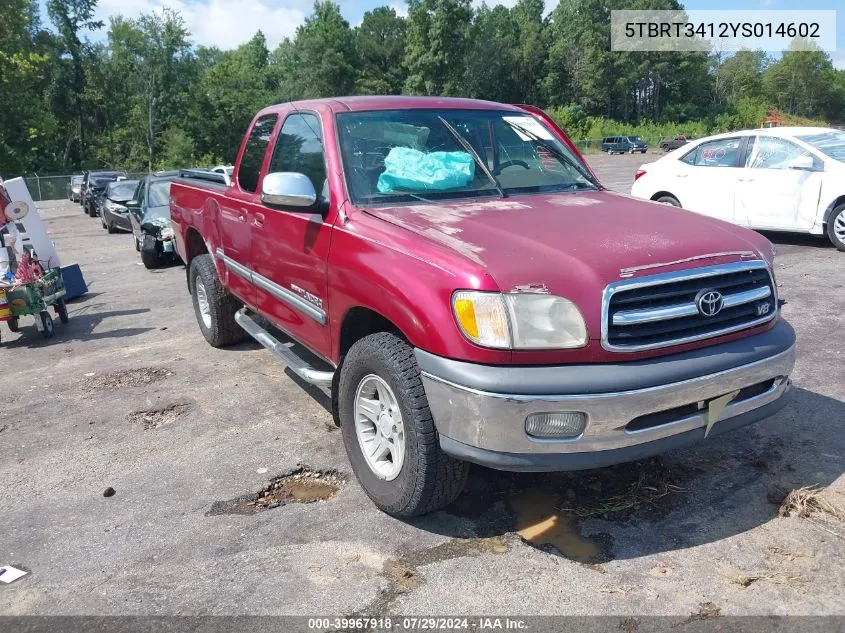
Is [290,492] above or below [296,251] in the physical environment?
below

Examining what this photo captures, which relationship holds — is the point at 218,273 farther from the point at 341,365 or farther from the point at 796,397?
the point at 796,397

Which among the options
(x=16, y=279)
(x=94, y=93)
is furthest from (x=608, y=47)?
(x=16, y=279)

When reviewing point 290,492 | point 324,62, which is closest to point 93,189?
point 290,492

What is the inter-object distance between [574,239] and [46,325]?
248 inches

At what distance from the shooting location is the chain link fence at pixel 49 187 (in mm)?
40156

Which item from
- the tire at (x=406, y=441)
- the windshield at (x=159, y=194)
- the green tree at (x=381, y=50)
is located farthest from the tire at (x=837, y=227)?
the green tree at (x=381, y=50)

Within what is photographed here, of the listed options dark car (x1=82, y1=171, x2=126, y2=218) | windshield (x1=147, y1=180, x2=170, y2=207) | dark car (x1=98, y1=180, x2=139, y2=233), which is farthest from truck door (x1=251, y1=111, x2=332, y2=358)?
dark car (x1=82, y1=171, x2=126, y2=218)

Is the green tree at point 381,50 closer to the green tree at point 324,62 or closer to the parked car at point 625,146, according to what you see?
the green tree at point 324,62

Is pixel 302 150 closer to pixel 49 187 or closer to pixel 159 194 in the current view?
pixel 159 194

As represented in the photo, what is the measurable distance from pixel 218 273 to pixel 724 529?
173 inches

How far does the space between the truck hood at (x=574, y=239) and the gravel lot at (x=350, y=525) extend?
1.15m

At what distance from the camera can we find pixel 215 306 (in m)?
6.39

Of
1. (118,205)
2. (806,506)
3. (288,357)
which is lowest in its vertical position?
(806,506)

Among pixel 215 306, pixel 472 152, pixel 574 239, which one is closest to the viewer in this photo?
pixel 574 239
